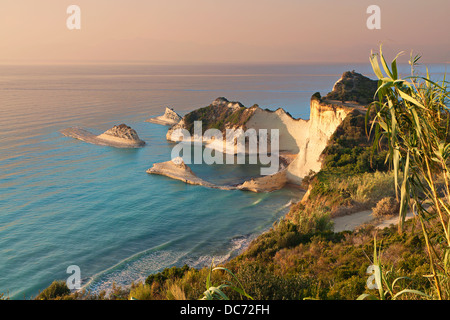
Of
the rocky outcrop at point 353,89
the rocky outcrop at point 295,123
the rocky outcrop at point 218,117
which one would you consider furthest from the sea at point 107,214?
the rocky outcrop at point 353,89

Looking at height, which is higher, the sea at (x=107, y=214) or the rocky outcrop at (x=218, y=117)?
the rocky outcrop at (x=218, y=117)

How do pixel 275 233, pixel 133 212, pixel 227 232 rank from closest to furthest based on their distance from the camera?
pixel 275 233 → pixel 227 232 → pixel 133 212

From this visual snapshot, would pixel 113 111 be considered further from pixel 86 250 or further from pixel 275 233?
pixel 275 233

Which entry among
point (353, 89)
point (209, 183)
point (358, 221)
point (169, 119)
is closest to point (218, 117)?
point (169, 119)

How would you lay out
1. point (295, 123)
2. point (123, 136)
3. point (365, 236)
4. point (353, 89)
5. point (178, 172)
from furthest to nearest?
point (123, 136) < point (295, 123) < point (353, 89) < point (178, 172) < point (365, 236)

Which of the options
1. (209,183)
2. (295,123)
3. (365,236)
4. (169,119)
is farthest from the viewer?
(169,119)

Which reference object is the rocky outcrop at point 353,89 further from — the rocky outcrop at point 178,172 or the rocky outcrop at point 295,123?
the rocky outcrop at point 178,172

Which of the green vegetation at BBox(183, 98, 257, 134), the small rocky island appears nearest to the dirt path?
the green vegetation at BBox(183, 98, 257, 134)

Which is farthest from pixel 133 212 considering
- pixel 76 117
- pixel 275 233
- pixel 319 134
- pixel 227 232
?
pixel 76 117

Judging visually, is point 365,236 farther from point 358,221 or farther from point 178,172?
point 178,172

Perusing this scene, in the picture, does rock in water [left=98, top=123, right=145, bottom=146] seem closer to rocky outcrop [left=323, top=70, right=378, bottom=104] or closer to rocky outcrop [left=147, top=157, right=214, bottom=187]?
rocky outcrop [left=147, top=157, right=214, bottom=187]

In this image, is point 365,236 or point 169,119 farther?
point 169,119
